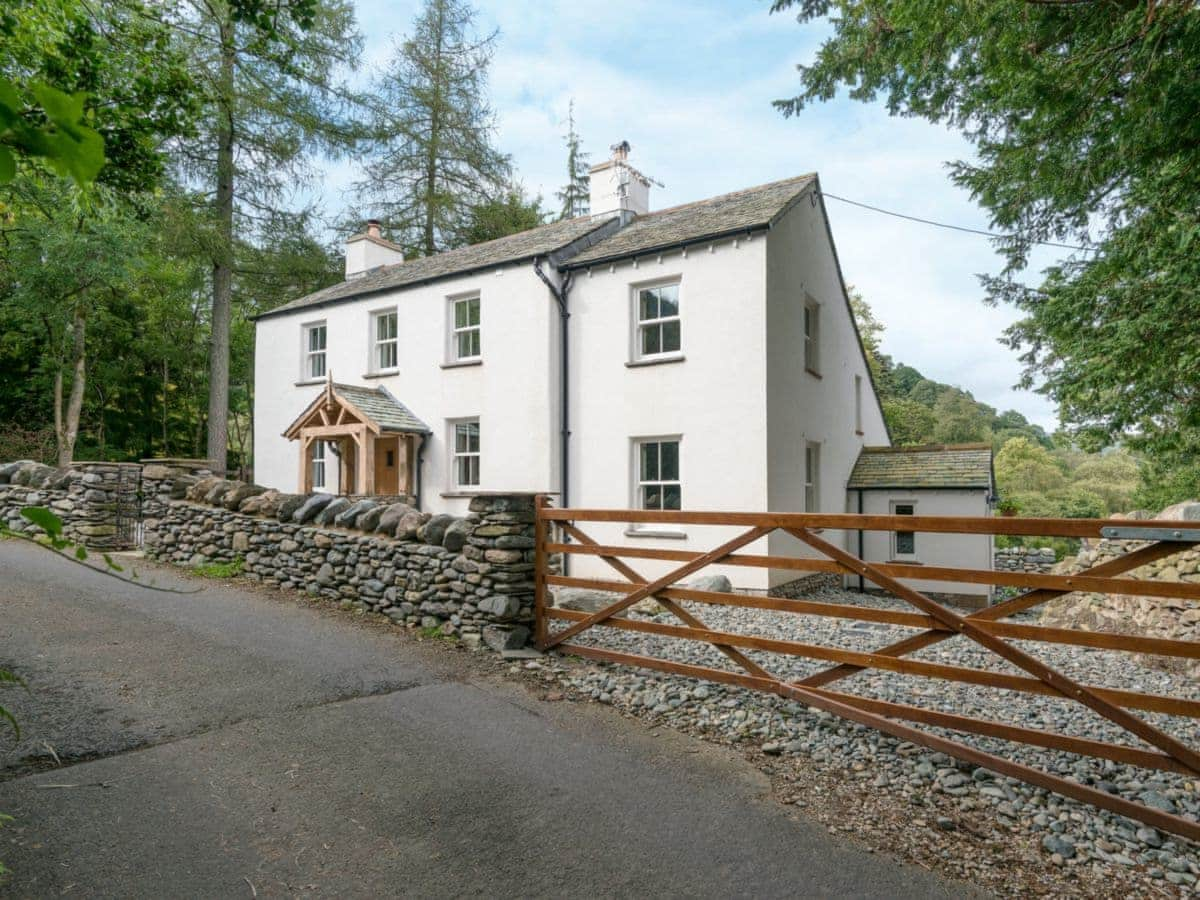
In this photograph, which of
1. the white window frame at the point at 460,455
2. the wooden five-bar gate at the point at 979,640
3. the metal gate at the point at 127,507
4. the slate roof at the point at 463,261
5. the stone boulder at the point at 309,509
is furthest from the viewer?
the white window frame at the point at 460,455

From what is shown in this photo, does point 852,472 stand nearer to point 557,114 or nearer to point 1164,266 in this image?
point 1164,266

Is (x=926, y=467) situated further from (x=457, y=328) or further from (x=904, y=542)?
(x=457, y=328)

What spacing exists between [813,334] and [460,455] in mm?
7803

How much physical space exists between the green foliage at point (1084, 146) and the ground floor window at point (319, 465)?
1262 cm

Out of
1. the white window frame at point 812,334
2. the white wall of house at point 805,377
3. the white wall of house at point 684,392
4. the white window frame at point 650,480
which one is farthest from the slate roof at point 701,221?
the white window frame at point 650,480

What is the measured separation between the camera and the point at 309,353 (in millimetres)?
16516

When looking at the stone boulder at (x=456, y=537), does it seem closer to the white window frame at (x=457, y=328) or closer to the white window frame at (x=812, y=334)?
the white window frame at (x=457, y=328)

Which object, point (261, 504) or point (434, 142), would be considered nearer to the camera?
point (261, 504)

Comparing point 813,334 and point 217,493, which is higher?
point 813,334

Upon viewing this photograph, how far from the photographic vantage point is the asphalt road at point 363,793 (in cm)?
297

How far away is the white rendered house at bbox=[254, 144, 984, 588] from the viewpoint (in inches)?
429

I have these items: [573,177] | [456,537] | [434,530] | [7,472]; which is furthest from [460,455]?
[573,177]

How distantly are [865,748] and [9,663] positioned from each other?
6.69 meters

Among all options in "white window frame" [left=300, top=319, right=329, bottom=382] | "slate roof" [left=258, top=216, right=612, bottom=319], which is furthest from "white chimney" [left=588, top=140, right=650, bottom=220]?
"white window frame" [left=300, top=319, right=329, bottom=382]
